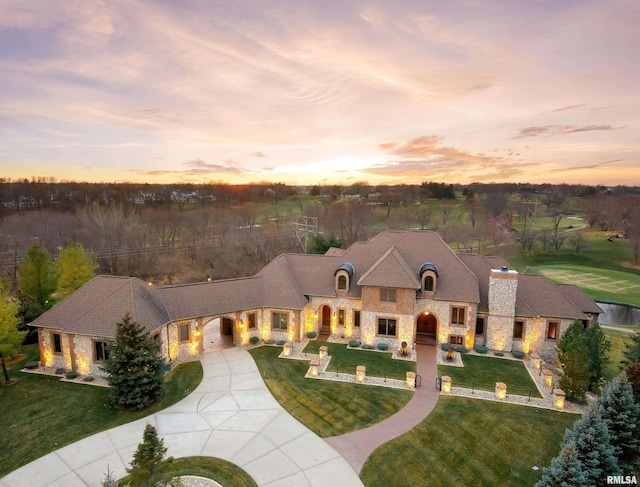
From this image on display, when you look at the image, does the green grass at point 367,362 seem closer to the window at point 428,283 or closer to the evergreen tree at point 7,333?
the window at point 428,283

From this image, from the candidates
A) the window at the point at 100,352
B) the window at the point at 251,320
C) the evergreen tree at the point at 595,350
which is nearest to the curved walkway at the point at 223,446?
the window at the point at 100,352

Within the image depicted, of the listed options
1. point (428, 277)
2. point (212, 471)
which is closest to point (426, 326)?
point (428, 277)

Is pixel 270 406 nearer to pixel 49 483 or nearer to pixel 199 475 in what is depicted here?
pixel 199 475

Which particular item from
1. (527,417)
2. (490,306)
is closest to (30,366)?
(527,417)

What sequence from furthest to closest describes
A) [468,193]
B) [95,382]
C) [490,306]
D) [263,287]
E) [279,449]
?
[468,193], [263,287], [490,306], [95,382], [279,449]

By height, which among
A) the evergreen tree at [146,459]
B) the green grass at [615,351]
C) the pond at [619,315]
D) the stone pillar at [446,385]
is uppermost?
the evergreen tree at [146,459]

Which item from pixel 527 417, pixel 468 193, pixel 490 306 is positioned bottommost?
pixel 527 417
